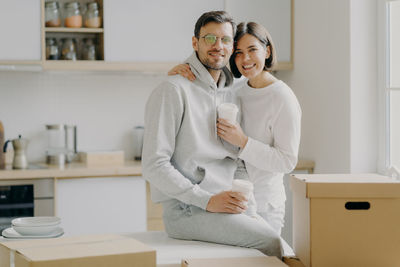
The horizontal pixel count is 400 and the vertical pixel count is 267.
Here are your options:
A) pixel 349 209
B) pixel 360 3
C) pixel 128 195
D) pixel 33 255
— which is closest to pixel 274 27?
pixel 360 3

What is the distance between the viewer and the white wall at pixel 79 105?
13.6ft

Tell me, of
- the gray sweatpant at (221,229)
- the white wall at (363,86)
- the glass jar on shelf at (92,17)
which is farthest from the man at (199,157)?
the glass jar on shelf at (92,17)

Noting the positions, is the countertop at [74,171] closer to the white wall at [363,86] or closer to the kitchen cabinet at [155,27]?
the white wall at [363,86]

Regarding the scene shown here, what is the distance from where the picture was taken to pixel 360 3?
11.6 feet

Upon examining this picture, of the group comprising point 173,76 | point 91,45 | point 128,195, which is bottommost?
point 128,195

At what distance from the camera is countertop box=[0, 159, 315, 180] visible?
357cm

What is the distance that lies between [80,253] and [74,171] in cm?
201

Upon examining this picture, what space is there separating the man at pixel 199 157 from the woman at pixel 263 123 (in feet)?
0.24

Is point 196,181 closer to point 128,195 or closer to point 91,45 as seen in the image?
point 128,195

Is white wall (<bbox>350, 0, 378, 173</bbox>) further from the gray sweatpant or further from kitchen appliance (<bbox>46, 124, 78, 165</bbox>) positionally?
kitchen appliance (<bbox>46, 124, 78, 165</bbox>)

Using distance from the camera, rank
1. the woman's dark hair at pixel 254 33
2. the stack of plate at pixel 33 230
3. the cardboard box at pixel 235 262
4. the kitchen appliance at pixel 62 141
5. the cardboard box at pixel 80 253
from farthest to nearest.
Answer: the kitchen appliance at pixel 62 141
the woman's dark hair at pixel 254 33
the stack of plate at pixel 33 230
the cardboard box at pixel 235 262
the cardboard box at pixel 80 253

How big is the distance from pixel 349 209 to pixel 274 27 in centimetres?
236

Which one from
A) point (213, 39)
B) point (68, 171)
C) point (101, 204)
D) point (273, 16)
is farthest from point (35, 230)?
point (273, 16)

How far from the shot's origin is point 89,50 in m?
3.96
